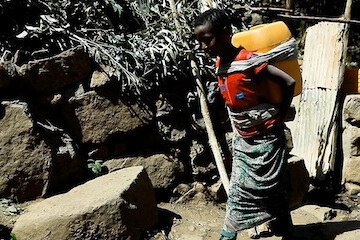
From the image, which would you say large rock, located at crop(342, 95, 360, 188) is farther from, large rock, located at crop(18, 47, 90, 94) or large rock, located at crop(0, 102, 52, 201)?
large rock, located at crop(0, 102, 52, 201)

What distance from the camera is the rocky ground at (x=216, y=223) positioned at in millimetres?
3176

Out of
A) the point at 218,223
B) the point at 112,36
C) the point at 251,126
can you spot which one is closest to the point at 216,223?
the point at 218,223

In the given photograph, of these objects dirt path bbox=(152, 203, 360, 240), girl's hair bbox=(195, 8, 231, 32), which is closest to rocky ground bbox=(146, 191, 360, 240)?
dirt path bbox=(152, 203, 360, 240)

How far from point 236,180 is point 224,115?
135 centimetres

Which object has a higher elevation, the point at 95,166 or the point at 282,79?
the point at 282,79

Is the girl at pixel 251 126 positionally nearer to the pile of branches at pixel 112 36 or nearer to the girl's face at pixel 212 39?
the girl's face at pixel 212 39

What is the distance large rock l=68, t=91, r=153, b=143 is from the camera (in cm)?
373

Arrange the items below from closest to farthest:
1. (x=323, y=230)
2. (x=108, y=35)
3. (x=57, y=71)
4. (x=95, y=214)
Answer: (x=95, y=214) → (x=323, y=230) → (x=57, y=71) → (x=108, y=35)

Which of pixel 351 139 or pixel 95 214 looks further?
pixel 351 139

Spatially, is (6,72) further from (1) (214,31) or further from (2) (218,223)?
(2) (218,223)

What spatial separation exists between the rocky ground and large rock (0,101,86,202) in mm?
1015

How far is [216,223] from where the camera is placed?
12.2 feet

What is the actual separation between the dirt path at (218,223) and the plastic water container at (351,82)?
4.69 feet

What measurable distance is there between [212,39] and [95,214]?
1.48 metres
